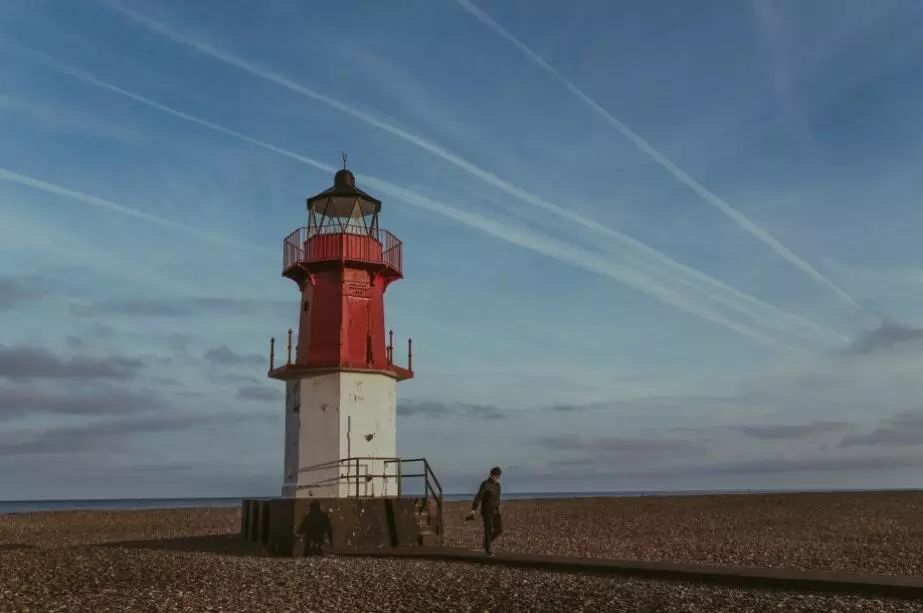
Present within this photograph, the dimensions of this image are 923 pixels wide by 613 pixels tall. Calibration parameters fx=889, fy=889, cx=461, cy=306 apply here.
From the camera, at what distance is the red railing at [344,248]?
2355cm

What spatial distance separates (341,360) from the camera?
74.7 ft

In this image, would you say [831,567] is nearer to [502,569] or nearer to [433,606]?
[502,569]

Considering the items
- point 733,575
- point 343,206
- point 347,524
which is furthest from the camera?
point 343,206

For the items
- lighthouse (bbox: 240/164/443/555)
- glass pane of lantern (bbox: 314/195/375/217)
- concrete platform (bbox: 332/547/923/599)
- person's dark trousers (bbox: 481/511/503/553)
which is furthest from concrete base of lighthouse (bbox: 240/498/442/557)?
glass pane of lantern (bbox: 314/195/375/217)

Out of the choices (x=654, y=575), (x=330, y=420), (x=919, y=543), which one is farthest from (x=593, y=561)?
(x=919, y=543)

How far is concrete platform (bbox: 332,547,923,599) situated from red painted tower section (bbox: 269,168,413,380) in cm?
741

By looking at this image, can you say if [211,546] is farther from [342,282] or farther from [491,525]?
[491,525]

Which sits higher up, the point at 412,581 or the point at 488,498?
the point at 488,498

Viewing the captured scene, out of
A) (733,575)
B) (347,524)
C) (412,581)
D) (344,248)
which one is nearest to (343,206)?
(344,248)

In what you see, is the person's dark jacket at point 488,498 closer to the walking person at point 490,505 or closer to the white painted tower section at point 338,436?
the walking person at point 490,505

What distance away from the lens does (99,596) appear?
1349 centimetres

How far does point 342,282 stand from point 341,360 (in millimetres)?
2137

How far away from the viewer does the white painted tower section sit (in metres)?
22.5

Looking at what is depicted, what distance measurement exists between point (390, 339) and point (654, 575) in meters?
12.4
